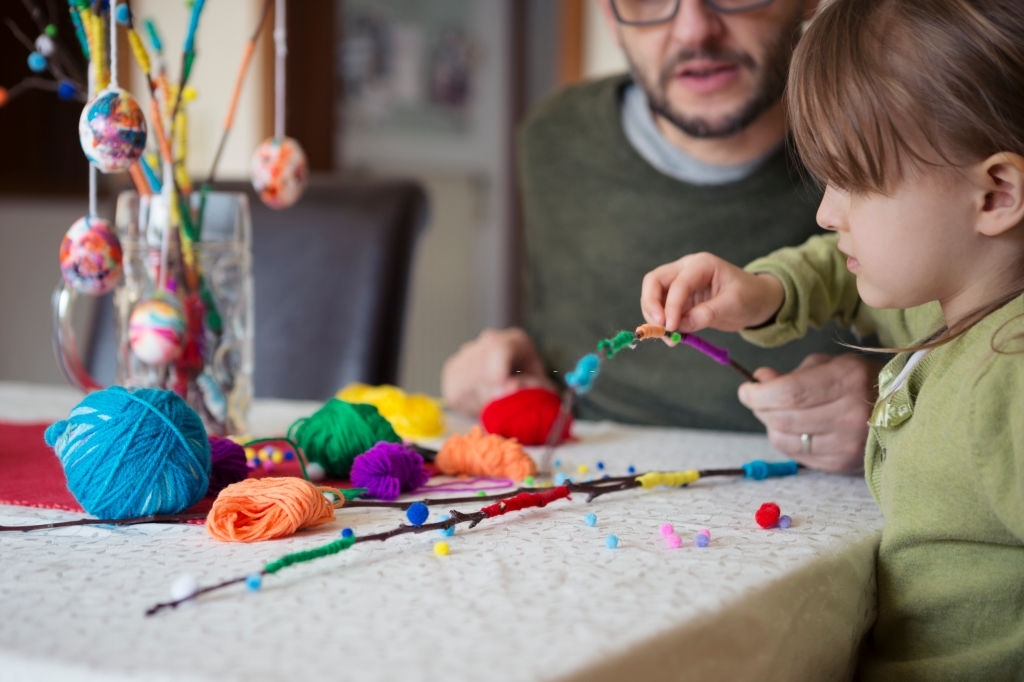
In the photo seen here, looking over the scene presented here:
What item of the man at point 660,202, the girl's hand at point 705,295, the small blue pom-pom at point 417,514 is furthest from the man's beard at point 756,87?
the small blue pom-pom at point 417,514

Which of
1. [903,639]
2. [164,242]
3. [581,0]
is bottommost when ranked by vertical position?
[903,639]

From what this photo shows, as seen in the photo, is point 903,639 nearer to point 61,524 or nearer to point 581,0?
point 61,524

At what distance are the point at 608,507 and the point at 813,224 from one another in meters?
0.77

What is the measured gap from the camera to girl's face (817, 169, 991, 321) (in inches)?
27.9

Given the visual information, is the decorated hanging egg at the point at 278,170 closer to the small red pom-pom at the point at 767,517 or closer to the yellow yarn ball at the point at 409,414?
the yellow yarn ball at the point at 409,414

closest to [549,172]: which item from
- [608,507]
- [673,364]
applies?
[673,364]

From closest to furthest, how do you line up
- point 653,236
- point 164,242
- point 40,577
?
point 40,577 < point 164,242 < point 653,236

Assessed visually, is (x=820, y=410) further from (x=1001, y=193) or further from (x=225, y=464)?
(x=225, y=464)

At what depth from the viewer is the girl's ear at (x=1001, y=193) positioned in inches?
26.9

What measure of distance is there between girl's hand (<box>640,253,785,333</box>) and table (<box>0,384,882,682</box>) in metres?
0.15

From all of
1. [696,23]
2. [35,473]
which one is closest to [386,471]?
[35,473]

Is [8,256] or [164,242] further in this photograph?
[8,256]

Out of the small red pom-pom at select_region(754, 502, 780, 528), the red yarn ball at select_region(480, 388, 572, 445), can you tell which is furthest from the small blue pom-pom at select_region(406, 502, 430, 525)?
the red yarn ball at select_region(480, 388, 572, 445)

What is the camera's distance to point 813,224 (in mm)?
1402
